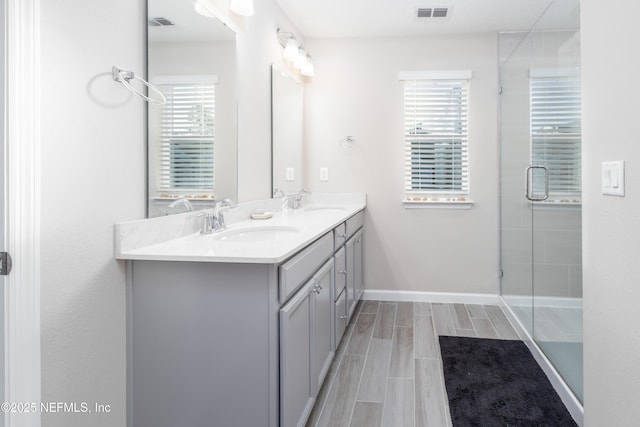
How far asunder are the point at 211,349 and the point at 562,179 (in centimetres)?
187

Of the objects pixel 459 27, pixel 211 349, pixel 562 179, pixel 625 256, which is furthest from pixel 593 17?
pixel 459 27

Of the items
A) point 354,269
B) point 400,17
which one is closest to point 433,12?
point 400,17

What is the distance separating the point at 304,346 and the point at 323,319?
0.41 metres

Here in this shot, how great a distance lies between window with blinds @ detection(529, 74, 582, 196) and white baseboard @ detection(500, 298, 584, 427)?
93 centimetres

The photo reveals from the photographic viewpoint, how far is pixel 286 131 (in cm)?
327

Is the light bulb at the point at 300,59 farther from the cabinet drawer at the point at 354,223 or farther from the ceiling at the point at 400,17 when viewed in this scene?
the cabinet drawer at the point at 354,223

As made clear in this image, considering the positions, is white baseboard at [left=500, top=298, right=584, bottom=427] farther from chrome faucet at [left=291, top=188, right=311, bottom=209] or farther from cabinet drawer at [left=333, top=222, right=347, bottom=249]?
chrome faucet at [left=291, top=188, right=311, bottom=209]

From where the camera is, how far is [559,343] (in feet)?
7.16

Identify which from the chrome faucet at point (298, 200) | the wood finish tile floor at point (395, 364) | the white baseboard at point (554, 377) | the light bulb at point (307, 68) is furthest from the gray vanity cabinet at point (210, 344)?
the light bulb at point (307, 68)

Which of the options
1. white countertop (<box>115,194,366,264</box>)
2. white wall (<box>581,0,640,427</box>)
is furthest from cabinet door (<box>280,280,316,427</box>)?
white wall (<box>581,0,640,427</box>)

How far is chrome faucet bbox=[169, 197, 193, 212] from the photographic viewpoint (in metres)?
1.73

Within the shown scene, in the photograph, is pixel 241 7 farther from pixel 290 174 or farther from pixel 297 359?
pixel 297 359

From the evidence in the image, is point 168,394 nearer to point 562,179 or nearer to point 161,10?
point 161,10

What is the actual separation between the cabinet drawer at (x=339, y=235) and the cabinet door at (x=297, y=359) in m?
0.62
